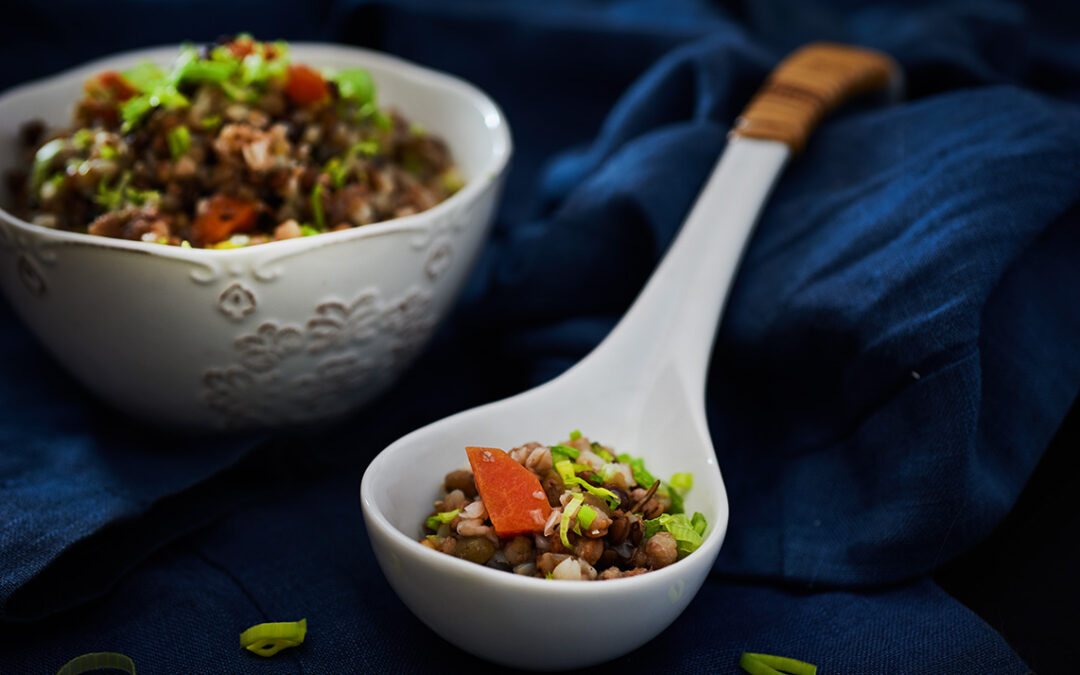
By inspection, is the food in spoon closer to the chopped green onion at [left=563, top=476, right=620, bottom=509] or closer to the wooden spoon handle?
the chopped green onion at [left=563, top=476, right=620, bottom=509]

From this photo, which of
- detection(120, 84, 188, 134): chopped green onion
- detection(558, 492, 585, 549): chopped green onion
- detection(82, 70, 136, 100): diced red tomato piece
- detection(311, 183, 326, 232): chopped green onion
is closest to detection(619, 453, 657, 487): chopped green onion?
detection(558, 492, 585, 549): chopped green onion

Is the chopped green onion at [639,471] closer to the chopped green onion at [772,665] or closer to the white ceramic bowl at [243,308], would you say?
the chopped green onion at [772,665]

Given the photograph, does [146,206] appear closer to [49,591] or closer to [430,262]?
[430,262]

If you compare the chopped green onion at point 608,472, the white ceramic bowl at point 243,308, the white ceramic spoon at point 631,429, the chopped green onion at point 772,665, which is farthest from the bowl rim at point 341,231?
the chopped green onion at point 772,665

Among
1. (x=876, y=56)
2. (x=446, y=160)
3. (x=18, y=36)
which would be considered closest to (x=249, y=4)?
(x=18, y=36)

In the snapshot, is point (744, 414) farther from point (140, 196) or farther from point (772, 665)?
point (140, 196)

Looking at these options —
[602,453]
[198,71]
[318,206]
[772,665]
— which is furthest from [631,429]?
[198,71]
